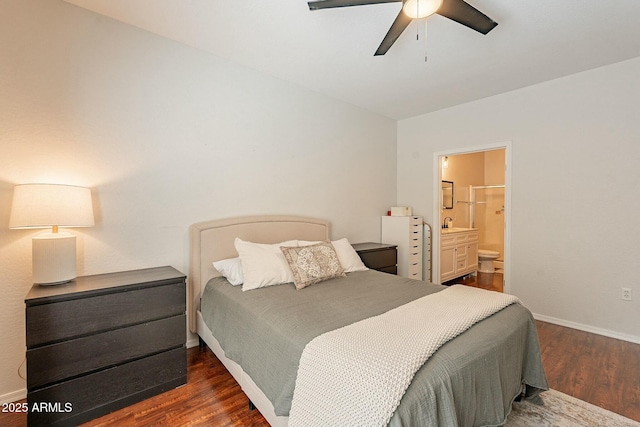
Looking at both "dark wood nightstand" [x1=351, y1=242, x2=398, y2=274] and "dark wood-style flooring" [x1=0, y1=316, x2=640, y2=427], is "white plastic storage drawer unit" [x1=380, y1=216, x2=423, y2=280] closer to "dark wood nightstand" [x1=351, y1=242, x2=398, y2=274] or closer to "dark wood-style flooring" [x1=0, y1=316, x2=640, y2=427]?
"dark wood nightstand" [x1=351, y1=242, x2=398, y2=274]

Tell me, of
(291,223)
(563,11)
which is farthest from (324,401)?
(563,11)

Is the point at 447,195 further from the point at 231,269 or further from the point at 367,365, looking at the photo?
the point at 367,365

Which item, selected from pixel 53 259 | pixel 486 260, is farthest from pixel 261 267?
pixel 486 260

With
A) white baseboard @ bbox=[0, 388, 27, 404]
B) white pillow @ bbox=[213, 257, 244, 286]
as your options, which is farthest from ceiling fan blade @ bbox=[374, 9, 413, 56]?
white baseboard @ bbox=[0, 388, 27, 404]

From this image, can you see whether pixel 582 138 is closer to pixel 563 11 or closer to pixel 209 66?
pixel 563 11

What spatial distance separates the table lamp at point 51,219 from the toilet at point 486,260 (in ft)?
18.3

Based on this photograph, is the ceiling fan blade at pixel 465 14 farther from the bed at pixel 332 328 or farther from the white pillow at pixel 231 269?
the white pillow at pixel 231 269

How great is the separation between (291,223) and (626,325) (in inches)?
133

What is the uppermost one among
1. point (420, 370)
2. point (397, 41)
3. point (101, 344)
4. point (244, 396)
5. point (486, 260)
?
point (397, 41)

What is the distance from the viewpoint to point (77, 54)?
6.59 ft

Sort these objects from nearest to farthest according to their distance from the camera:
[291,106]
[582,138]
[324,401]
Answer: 1. [324,401]
2. [582,138]
3. [291,106]

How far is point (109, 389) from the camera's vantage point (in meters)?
1.73

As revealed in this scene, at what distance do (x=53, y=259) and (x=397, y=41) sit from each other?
2.89 m

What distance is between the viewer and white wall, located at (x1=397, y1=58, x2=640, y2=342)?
2.70 m
